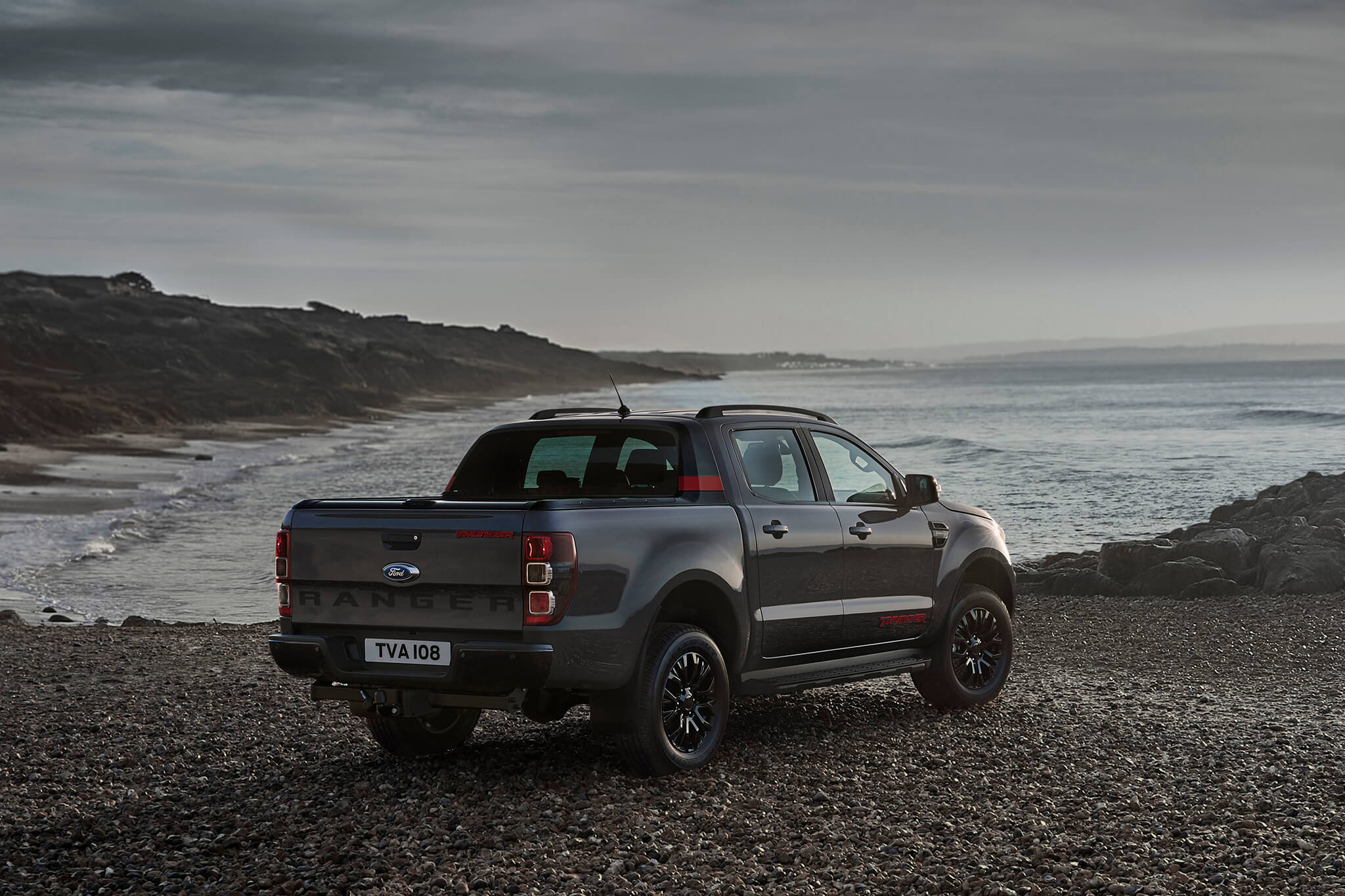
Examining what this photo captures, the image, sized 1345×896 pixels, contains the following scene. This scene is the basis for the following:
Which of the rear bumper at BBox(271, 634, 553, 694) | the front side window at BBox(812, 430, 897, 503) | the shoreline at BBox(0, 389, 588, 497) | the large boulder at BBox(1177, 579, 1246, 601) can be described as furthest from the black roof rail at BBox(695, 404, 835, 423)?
the shoreline at BBox(0, 389, 588, 497)

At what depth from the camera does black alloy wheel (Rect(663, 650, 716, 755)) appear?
7.00 m

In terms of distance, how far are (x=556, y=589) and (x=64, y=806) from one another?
2.73 metres

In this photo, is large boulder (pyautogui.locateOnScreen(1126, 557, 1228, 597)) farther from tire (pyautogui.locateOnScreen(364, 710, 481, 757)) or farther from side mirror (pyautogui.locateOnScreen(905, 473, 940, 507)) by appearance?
tire (pyautogui.locateOnScreen(364, 710, 481, 757))

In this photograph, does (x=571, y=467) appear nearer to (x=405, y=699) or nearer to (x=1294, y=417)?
(x=405, y=699)

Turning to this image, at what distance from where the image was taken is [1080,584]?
15914 millimetres

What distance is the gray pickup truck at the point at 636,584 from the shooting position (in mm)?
6383

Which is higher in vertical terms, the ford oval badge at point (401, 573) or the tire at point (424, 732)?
the ford oval badge at point (401, 573)

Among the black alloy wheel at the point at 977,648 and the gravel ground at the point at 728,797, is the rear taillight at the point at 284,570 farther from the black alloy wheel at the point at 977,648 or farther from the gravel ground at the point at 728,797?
the black alloy wheel at the point at 977,648

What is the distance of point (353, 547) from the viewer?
21.9 ft

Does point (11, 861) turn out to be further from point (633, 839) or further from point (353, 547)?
point (633, 839)

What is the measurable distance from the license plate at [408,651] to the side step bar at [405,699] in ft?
0.55

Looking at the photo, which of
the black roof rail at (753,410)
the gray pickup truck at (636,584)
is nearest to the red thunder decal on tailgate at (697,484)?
the gray pickup truck at (636,584)

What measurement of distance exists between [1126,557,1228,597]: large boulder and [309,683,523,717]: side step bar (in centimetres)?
1085

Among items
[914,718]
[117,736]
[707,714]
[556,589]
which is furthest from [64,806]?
[914,718]
